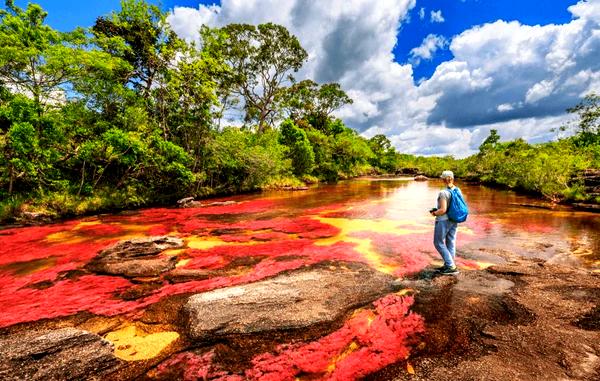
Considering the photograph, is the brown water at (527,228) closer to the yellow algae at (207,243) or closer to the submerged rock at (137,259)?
the yellow algae at (207,243)

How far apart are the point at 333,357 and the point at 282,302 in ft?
5.19

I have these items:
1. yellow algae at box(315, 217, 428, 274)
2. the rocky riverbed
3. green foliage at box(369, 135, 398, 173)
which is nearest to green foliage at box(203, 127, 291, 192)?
yellow algae at box(315, 217, 428, 274)

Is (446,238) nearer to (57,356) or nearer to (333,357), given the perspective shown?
(333,357)

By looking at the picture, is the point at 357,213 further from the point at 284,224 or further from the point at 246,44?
the point at 246,44

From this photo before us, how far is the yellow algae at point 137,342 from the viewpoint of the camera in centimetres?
402

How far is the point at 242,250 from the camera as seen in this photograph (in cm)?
915

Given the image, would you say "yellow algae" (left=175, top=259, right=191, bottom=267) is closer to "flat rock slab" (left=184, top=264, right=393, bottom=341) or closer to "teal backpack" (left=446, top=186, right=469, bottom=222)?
"flat rock slab" (left=184, top=264, right=393, bottom=341)

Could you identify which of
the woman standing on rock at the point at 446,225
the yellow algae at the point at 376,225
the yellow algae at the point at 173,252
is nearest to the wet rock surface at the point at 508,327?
the woman standing on rock at the point at 446,225

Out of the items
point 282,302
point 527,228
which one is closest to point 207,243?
point 282,302

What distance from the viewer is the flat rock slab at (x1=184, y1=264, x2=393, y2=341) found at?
4.58 m

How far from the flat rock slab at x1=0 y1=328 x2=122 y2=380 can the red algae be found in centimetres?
83

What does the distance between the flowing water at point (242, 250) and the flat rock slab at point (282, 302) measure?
43 centimetres

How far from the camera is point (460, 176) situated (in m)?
51.8

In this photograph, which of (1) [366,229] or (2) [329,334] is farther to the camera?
(1) [366,229]
